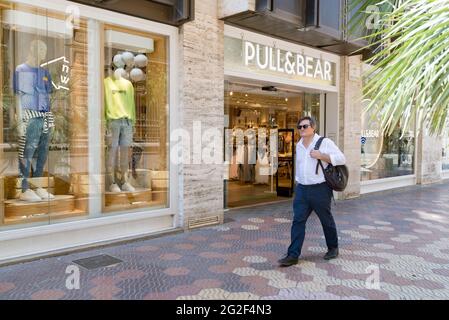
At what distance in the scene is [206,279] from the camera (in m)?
4.49

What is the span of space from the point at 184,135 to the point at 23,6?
2.86 m

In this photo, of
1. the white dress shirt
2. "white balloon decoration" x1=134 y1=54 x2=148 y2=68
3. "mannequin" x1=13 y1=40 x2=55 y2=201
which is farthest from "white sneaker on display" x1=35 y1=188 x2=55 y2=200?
the white dress shirt

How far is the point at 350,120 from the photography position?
1026 cm

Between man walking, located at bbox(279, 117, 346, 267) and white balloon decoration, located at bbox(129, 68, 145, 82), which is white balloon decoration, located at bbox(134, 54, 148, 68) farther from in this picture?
man walking, located at bbox(279, 117, 346, 267)

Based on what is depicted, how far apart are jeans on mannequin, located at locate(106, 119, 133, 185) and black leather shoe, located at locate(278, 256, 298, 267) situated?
9.60 ft

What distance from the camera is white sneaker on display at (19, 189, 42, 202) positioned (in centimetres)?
549

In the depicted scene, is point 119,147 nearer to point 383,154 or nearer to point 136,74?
point 136,74

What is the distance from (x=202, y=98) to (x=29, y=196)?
3.03 meters

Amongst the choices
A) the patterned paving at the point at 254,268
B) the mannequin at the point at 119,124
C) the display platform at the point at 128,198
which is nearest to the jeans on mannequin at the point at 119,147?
the mannequin at the point at 119,124

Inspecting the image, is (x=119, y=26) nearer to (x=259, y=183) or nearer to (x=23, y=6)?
(x=23, y=6)

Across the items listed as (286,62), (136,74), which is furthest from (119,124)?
(286,62)

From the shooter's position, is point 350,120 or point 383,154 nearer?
point 350,120

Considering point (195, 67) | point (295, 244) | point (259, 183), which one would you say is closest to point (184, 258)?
point (295, 244)

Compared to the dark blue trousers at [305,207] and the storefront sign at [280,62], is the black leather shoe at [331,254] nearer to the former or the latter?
the dark blue trousers at [305,207]
